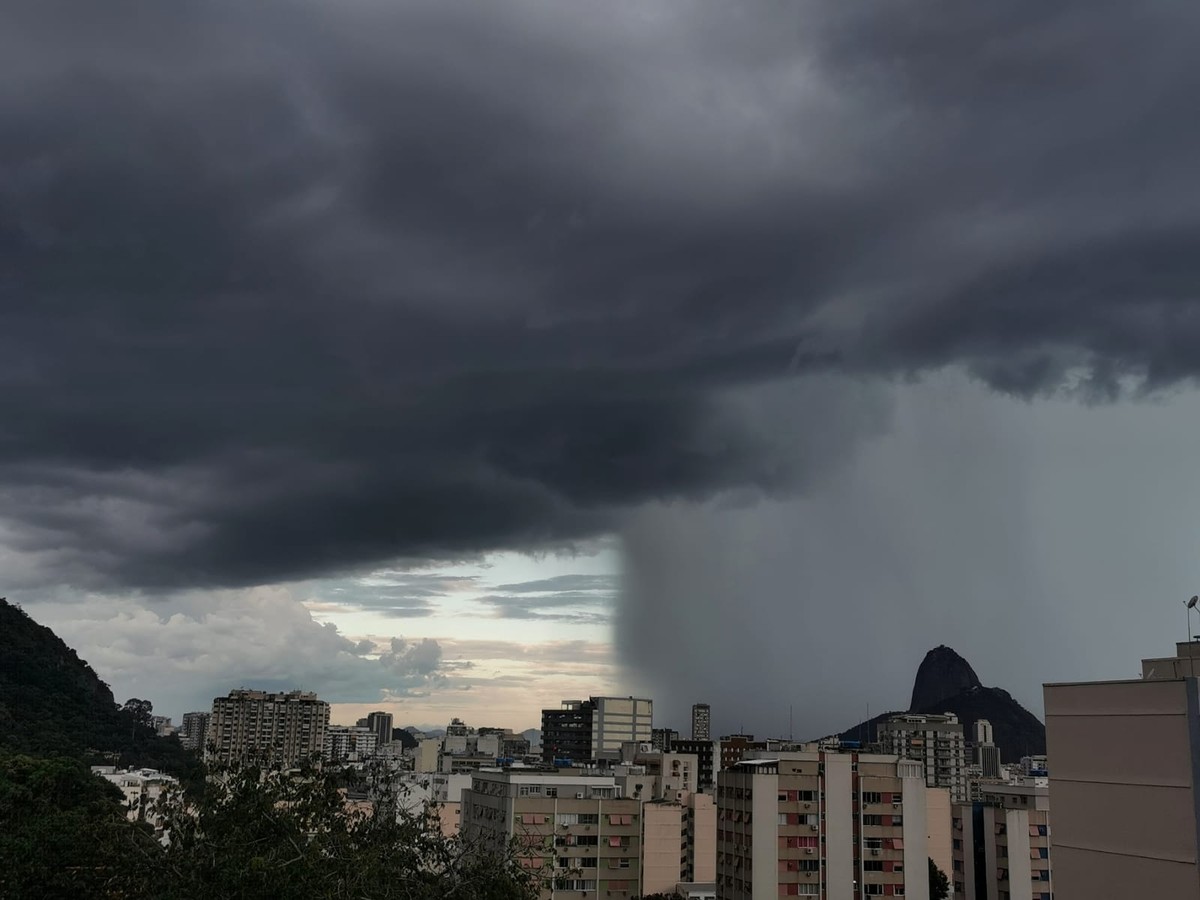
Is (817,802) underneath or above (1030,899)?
above

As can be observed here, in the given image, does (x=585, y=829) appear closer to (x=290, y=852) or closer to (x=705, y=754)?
(x=290, y=852)

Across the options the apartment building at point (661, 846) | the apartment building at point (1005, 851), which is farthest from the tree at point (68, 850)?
the apartment building at point (1005, 851)

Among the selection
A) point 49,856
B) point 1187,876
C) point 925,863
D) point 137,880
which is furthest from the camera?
point 925,863

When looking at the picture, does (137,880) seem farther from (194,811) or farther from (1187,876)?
(1187,876)

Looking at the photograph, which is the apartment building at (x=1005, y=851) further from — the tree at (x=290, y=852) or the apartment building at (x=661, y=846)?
the tree at (x=290, y=852)

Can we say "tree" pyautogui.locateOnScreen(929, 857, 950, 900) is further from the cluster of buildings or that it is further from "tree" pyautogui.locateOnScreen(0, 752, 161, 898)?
"tree" pyautogui.locateOnScreen(0, 752, 161, 898)

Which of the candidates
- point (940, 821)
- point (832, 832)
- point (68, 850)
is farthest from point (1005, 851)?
point (68, 850)

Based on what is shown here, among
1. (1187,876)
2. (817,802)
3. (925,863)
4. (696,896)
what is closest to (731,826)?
(817,802)
